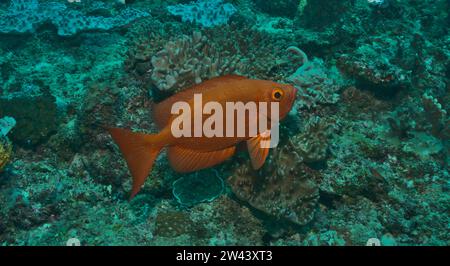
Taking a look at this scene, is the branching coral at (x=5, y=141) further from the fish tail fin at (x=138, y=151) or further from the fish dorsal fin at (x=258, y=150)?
the fish dorsal fin at (x=258, y=150)

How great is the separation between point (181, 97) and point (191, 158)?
1.83 feet

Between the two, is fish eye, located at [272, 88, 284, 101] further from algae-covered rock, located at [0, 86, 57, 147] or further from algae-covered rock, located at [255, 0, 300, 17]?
algae-covered rock, located at [255, 0, 300, 17]

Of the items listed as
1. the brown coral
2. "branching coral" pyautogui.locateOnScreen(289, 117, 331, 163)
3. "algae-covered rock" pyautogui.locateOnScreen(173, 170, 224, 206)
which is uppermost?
"branching coral" pyautogui.locateOnScreen(289, 117, 331, 163)

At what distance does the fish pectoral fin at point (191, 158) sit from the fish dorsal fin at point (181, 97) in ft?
1.00

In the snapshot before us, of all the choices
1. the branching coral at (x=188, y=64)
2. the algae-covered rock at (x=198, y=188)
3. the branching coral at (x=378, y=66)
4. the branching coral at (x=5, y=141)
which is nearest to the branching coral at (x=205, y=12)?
the branching coral at (x=188, y=64)

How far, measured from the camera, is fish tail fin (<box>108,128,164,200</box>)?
2693 millimetres

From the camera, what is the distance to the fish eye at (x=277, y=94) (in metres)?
2.84

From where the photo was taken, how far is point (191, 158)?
2873 millimetres

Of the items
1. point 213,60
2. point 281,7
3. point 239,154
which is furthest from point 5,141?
point 281,7

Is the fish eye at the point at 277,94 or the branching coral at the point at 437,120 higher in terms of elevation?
the fish eye at the point at 277,94

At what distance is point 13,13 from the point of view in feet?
23.2

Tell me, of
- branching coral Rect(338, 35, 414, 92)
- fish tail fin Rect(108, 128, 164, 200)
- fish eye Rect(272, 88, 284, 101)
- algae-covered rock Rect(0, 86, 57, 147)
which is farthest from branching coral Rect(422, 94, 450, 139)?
algae-covered rock Rect(0, 86, 57, 147)

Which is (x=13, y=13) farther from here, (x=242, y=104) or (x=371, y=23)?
(x=371, y=23)
